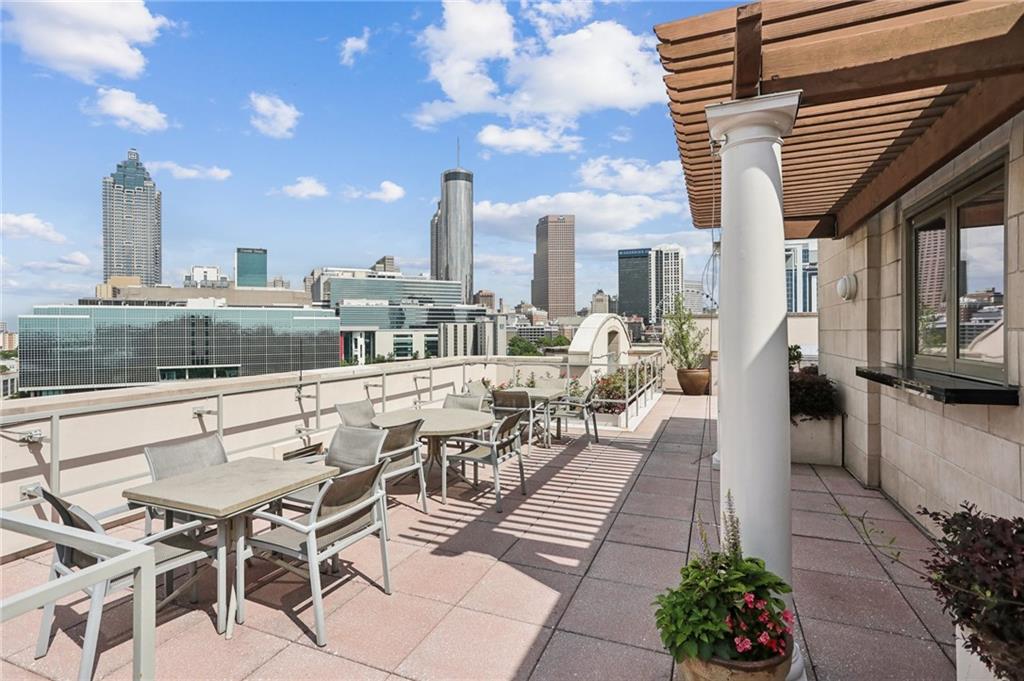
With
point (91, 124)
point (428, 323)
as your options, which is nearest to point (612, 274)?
point (428, 323)

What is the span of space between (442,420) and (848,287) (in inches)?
168

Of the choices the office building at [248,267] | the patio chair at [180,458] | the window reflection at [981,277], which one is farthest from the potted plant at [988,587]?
the office building at [248,267]

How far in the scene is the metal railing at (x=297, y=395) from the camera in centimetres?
348

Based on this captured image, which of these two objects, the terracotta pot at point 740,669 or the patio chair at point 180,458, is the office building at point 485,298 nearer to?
the patio chair at point 180,458

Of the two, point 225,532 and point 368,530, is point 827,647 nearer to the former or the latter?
point 368,530

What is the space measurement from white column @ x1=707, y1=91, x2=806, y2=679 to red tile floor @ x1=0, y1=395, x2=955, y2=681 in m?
0.76

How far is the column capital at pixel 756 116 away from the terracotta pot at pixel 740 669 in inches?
80.2

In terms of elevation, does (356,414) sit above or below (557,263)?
below

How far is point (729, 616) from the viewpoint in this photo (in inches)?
72.4

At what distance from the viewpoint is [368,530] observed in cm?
282

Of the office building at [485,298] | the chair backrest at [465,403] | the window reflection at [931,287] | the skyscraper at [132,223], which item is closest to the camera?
the window reflection at [931,287]

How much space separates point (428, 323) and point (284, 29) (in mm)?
96908

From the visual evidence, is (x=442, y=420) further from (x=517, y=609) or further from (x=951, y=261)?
(x=951, y=261)

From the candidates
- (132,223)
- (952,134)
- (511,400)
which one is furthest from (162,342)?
(132,223)
